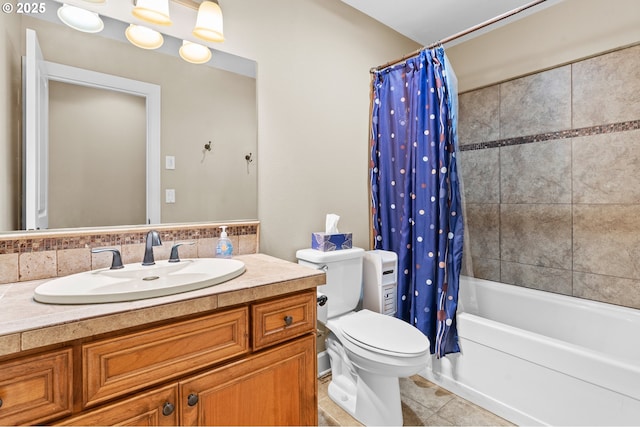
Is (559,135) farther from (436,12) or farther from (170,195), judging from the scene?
(170,195)

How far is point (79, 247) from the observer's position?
4.06 feet

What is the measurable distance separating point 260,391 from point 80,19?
1598 mm

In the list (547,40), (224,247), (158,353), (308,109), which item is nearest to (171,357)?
(158,353)

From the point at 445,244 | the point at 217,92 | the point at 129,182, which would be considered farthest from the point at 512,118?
the point at 129,182

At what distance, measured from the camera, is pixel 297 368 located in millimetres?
1174

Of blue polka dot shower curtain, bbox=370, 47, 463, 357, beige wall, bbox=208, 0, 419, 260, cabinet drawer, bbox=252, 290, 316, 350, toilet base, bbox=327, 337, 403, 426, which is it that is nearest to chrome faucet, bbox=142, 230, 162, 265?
cabinet drawer, bbox=252, 290, 316, 350

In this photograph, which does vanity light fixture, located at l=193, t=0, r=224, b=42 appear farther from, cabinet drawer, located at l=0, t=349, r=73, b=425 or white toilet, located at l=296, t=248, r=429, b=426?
cabinet drawer, located at l=0, t=349, r=73, b=425

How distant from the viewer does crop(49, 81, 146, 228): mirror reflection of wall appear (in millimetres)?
1210

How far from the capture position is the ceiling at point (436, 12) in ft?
7.07

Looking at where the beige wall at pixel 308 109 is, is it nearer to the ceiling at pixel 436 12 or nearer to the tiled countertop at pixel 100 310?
the ceiling at pixel 436 12

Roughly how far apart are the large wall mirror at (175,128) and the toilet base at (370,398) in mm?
1053

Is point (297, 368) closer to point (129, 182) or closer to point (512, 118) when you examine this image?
point (129, 182)

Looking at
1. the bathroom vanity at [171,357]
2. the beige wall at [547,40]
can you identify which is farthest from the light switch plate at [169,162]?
the beige wall at [547,40]

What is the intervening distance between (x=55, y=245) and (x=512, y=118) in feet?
9.58
